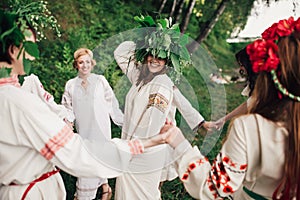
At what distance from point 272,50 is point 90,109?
245 cm

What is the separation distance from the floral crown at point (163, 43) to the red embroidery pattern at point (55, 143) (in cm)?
127

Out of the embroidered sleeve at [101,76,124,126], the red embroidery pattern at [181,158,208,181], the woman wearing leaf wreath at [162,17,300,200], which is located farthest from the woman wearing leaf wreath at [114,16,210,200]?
the woman wearing leaf wreath at [162,17,300,200]

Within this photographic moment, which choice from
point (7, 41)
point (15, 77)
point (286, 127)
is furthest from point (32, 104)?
point (286, 127)

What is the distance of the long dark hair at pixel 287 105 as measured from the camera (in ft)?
5.53

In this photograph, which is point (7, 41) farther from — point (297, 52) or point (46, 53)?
point (46, 53)

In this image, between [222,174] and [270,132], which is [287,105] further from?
[222,174]

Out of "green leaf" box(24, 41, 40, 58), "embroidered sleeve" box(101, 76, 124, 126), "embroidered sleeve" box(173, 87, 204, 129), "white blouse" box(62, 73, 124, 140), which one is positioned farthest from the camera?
"white blouse" box(62, 73, 124, 140)

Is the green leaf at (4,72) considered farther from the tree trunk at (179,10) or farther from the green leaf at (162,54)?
the tree trunk at (179,10)

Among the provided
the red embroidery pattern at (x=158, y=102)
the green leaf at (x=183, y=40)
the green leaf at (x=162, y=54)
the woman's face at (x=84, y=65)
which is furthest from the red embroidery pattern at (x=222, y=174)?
the woman's face at (x=84, y=65)

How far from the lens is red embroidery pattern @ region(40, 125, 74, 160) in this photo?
1.79 metres

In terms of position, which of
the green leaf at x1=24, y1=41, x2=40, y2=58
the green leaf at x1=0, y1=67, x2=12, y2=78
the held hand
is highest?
the green leaf at x1=24, y1=41, x2=40, y2=58

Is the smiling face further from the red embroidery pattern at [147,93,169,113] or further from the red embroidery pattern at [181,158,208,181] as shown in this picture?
the red embroidery pattern at [181,158,208,181]

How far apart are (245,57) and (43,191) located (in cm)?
163

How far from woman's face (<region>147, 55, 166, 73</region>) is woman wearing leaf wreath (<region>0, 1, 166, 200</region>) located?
3.37ft
